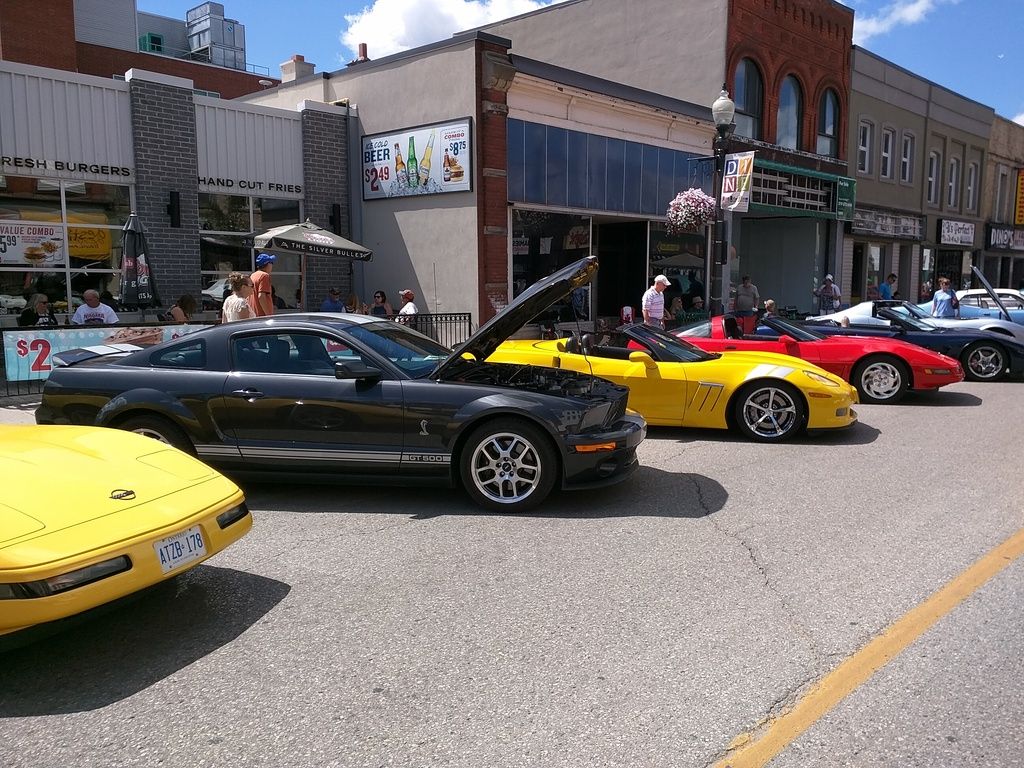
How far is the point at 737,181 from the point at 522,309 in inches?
379

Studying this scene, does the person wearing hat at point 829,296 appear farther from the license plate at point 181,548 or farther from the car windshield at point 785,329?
the license plate at point 181,548

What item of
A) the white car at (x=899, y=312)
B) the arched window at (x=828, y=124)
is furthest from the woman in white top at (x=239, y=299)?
the arched window at (x=828, y=124)

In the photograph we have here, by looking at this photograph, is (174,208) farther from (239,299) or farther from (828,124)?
(828,124)

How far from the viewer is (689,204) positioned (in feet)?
56.8

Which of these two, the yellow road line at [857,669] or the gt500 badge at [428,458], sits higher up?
the gt500 badge at [428,458]

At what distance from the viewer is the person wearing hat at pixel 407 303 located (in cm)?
1477

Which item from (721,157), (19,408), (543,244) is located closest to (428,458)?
(19,408)

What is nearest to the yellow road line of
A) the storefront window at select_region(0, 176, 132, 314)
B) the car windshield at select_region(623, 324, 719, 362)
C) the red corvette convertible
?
the car windshield at select_region(623, 324, 719, 362)

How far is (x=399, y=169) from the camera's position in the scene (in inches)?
617

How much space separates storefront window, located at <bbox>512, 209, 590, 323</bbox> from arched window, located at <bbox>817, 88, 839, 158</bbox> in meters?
11.5

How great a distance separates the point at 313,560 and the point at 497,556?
3.58ft

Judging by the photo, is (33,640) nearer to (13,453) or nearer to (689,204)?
(13,453)

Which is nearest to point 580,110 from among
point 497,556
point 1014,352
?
point 1014,352

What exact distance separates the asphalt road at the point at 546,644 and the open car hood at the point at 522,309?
3.84 feet
